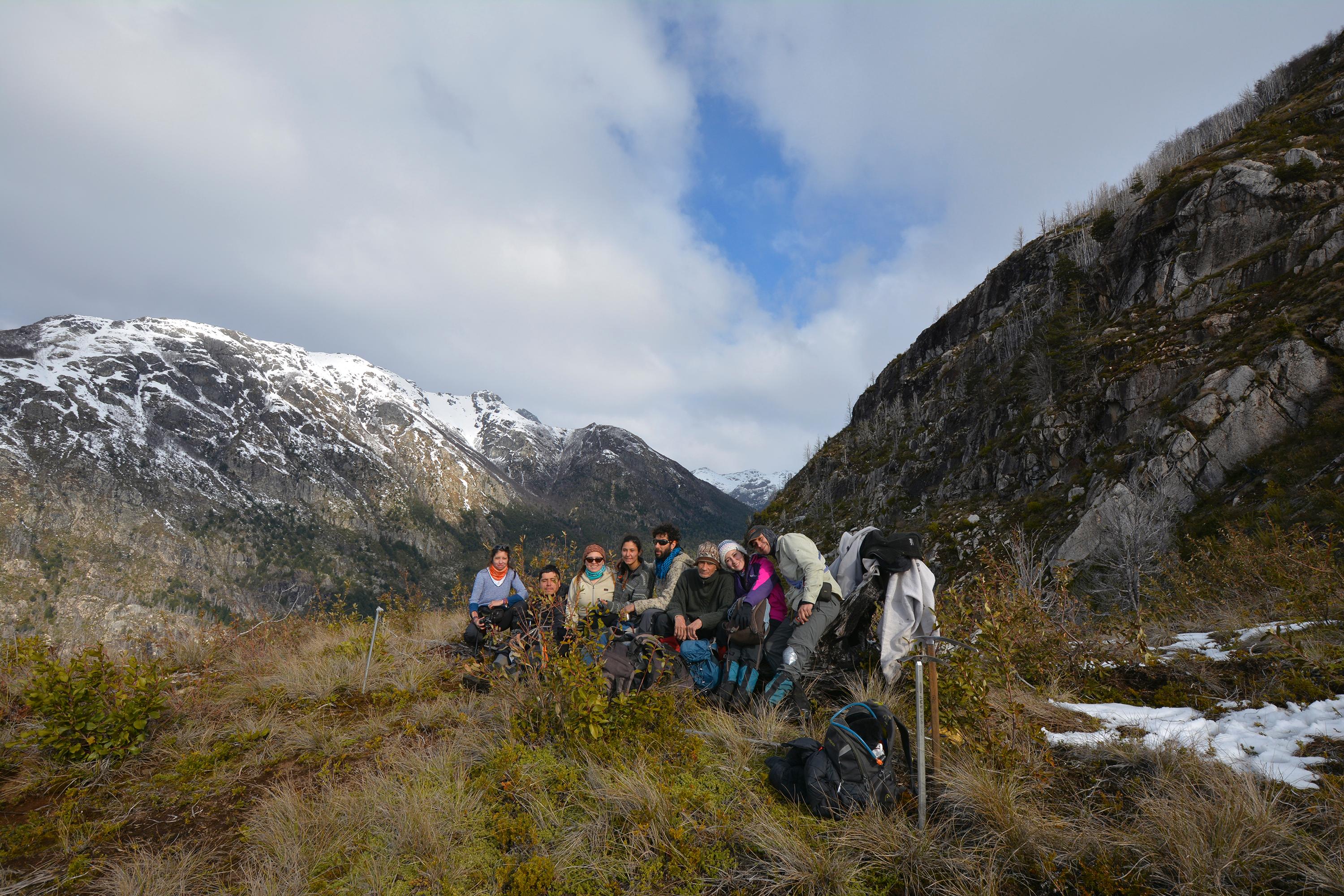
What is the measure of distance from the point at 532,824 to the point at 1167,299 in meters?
40.9

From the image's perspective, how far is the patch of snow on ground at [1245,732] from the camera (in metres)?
3.21

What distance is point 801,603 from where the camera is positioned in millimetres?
5445

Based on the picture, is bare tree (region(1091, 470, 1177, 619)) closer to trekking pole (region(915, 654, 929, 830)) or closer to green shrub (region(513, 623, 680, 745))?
trekking pole (region(915, 654, 929, 830))

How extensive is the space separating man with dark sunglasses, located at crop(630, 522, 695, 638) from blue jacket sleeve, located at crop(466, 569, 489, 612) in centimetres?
247

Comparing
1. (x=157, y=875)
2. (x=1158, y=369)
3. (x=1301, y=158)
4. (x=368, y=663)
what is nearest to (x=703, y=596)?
(x=368, y=663)

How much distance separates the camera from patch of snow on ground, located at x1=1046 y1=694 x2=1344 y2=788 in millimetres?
3209

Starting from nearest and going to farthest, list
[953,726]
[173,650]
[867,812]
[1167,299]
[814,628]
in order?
[867,812] < [953,726] < [814,628] < [173,650] < [1167,299]

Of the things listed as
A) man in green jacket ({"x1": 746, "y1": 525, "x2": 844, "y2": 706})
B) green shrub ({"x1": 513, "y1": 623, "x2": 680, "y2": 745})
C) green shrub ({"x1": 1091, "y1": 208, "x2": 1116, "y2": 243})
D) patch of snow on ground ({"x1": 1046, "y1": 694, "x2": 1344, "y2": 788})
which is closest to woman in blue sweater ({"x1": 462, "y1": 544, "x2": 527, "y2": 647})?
Answer: green shrub ({"x1": 513, "y1": 623, "x2": 680, "y2": 745})

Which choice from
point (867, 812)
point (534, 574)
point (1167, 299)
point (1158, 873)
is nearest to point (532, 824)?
point (867, 812)

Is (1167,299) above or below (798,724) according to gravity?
above

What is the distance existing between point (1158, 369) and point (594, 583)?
3066cm

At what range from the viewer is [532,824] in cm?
338

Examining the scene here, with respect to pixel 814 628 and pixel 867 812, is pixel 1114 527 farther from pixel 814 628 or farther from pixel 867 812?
pixel 867 812

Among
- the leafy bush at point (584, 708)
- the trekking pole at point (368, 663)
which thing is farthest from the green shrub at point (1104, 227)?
the trekking pole at point (368, 663)
